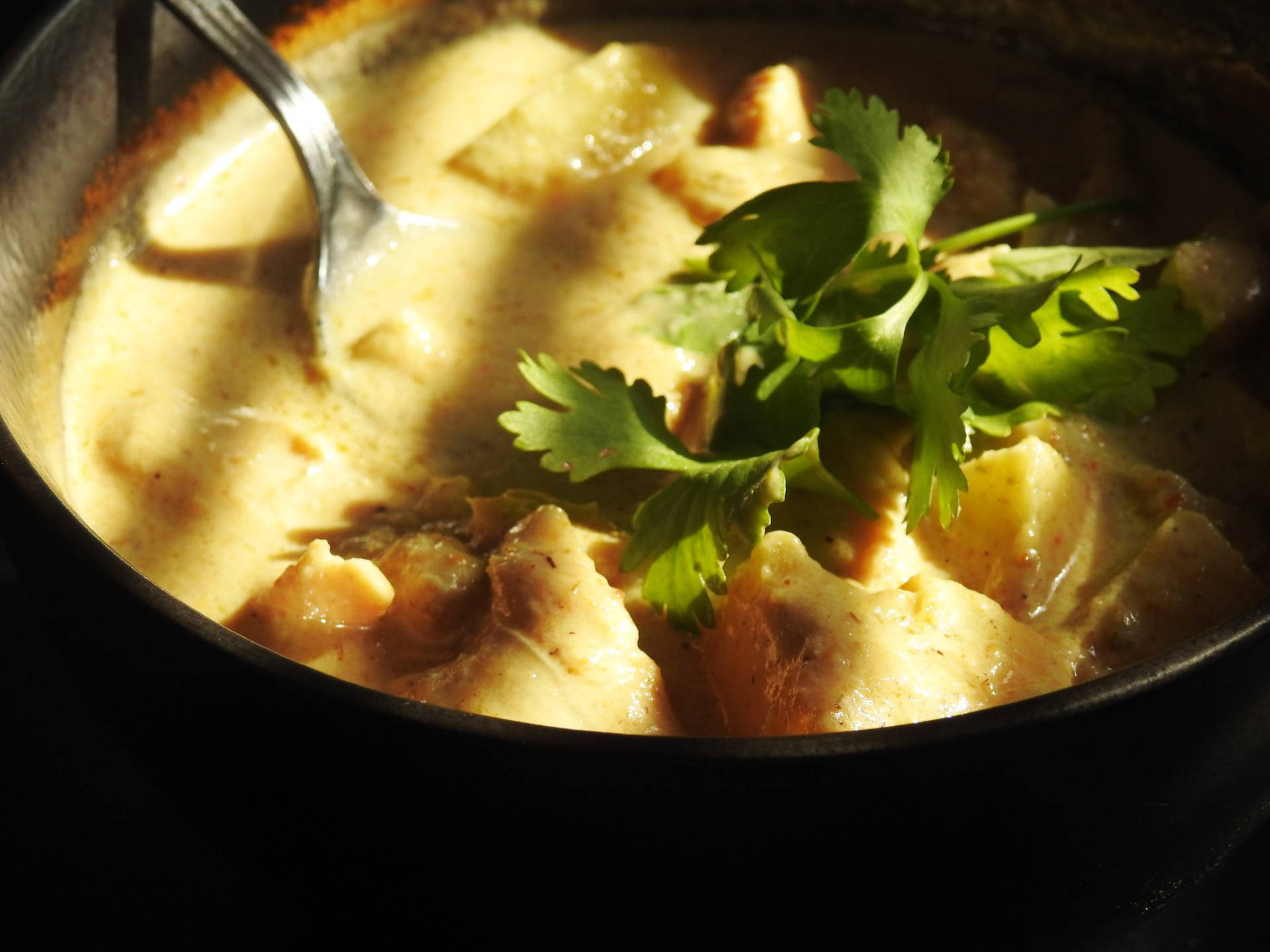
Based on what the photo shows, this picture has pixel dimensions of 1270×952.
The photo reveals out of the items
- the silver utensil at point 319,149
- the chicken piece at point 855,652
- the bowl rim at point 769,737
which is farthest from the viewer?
the silver utensil at point 319,149

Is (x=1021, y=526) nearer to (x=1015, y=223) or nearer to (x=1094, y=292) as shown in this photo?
(x=1094, y=292)

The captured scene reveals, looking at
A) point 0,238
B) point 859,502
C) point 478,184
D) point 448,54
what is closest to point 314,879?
point 859,502

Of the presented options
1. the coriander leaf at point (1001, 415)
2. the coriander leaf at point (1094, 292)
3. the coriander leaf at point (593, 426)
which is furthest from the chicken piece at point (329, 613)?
the coriander leaf at point (1094, 292)

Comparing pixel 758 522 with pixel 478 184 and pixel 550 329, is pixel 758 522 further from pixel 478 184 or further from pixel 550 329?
pixel 478 184

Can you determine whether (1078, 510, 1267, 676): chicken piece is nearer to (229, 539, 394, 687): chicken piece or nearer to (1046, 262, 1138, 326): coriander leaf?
(1046, 262, 1138, 326): coriander leaf

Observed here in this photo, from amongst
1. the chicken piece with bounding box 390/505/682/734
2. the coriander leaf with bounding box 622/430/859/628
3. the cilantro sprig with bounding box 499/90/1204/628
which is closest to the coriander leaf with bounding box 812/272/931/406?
the cilantro sprig with bounding box 499/90/1204/628

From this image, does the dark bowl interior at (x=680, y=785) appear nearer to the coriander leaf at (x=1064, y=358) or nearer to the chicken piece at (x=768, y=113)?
the coriander leaf at (x=1064, y=358)

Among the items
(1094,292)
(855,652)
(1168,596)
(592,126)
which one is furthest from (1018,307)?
(592,126)
